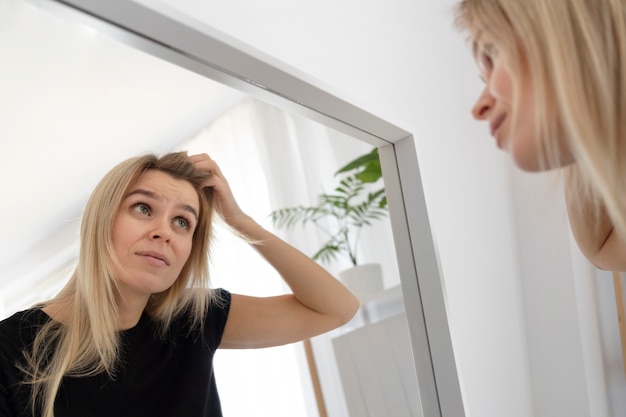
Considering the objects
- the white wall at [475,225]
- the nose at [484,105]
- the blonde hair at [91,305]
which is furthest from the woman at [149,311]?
the white wall at [475,225]

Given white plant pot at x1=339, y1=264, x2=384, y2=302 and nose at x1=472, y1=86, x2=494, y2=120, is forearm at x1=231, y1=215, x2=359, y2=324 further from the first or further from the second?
nose at x1=472, y1=86, x2=494, y2=120

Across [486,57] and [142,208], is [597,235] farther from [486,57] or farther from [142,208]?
[142,208]

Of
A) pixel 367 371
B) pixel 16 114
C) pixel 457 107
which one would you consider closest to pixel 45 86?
pixel 16 114

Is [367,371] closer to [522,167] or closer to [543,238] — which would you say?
[522,167]

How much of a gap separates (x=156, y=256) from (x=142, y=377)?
0.42 feet

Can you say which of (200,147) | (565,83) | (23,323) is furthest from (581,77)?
(23,323)

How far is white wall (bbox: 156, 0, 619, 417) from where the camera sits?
1.30 m

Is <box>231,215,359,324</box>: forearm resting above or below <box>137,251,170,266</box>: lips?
below

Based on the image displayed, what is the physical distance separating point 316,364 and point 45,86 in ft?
1.51

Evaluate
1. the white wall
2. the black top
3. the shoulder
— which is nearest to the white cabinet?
the black top

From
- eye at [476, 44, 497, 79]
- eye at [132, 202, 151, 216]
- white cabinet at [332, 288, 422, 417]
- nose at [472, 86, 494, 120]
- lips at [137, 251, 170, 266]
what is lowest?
white cabinet at [332, 288, 422, 417]

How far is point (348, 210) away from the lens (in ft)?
3.31

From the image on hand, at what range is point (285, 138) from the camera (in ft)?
2.89

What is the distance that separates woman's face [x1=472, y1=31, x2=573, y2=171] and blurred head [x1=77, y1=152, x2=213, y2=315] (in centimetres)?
32
